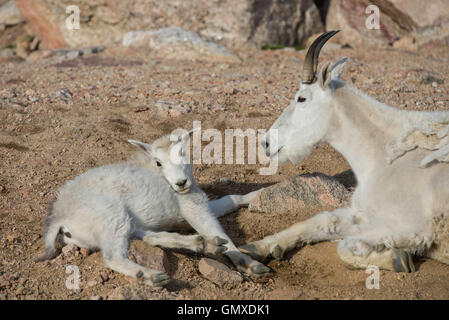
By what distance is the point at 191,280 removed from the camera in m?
4.90

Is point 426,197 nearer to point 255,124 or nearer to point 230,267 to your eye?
point 230,267

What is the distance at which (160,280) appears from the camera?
181 inches

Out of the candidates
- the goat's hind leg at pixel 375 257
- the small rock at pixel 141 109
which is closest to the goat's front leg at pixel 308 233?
the goat's hind leg at pixel 375 257

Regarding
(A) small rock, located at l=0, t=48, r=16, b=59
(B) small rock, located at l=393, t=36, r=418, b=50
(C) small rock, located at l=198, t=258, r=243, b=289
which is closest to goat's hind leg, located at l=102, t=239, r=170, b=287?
(C) small rock, located at l=198, t=258, r=243, b=289

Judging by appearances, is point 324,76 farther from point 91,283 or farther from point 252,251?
point 91,283

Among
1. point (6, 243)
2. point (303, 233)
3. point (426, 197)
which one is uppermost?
point (426, 197)

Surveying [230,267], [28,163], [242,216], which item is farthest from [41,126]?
[230,267]

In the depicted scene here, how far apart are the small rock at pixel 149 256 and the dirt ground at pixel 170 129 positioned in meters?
0.17

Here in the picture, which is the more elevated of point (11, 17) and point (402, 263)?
point (402, 263)

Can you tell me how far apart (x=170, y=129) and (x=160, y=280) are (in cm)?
414

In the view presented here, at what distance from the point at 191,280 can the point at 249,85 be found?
19.8ft

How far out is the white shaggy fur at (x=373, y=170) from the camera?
4.93 m

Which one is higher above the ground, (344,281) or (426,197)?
(426,197)

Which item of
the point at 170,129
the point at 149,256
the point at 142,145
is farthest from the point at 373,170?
the point at 170,129
